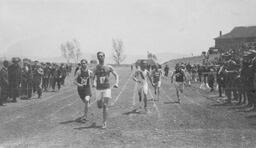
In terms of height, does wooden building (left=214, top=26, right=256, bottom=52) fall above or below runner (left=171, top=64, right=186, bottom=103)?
above

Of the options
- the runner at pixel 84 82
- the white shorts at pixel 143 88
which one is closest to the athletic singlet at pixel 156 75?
the white shorts at pixel 143 88

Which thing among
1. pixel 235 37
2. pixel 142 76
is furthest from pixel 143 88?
pixel 235 37

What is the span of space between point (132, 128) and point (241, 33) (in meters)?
95.4

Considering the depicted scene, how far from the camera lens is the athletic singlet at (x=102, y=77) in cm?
1270

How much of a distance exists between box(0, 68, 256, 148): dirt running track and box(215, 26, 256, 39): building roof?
8690 cm

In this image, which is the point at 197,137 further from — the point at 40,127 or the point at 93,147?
the point at 40,127

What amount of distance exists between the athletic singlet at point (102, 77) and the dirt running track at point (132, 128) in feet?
4.05

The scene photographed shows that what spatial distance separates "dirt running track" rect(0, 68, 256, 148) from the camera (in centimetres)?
1004

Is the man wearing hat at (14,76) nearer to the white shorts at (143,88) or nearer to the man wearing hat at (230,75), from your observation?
the white shorts at (143,88)

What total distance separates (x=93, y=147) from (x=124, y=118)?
5.17 meters

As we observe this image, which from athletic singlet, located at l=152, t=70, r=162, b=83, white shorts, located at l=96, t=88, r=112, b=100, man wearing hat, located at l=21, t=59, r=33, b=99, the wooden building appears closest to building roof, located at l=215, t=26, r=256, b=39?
the wooden building

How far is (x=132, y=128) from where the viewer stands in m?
12.2

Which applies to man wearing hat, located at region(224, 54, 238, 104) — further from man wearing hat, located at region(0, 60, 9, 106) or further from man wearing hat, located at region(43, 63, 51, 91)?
man wearing hat, located at region(43, 63, 51, 91)

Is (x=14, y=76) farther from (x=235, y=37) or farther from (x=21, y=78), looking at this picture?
(x=235, y=37)
